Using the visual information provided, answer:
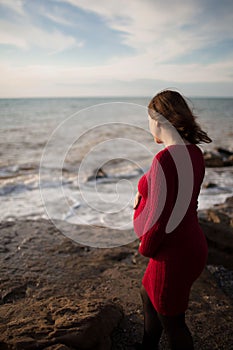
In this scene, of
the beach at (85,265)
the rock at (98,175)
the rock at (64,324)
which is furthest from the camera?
the rock at (98,175)

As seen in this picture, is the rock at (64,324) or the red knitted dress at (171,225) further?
the rock at (64,324)

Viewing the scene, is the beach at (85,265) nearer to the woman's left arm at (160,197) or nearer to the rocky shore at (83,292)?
the rocky shore at (83,292)

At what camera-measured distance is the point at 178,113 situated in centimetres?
177

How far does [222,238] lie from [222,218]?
1.93 feet

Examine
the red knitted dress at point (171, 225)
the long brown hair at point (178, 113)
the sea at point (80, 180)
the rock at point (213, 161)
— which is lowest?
the sea at point (80, 180)

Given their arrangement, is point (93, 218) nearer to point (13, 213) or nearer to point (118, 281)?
point (13, 213)

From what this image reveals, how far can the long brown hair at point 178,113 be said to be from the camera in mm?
1772

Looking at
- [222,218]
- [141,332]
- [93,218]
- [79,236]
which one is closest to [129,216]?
[93,218]

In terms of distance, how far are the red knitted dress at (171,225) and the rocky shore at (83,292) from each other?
0.65 m

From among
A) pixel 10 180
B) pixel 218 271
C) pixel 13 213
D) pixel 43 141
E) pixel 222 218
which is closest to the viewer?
pixel 218 271

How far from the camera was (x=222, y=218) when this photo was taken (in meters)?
4.29

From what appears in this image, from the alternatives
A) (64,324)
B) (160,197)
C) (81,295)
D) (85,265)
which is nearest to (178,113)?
(160,197)

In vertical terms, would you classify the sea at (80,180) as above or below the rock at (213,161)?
below

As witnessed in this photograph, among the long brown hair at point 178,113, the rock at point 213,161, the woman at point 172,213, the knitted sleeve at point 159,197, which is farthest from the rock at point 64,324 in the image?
the rock at point 213,161
